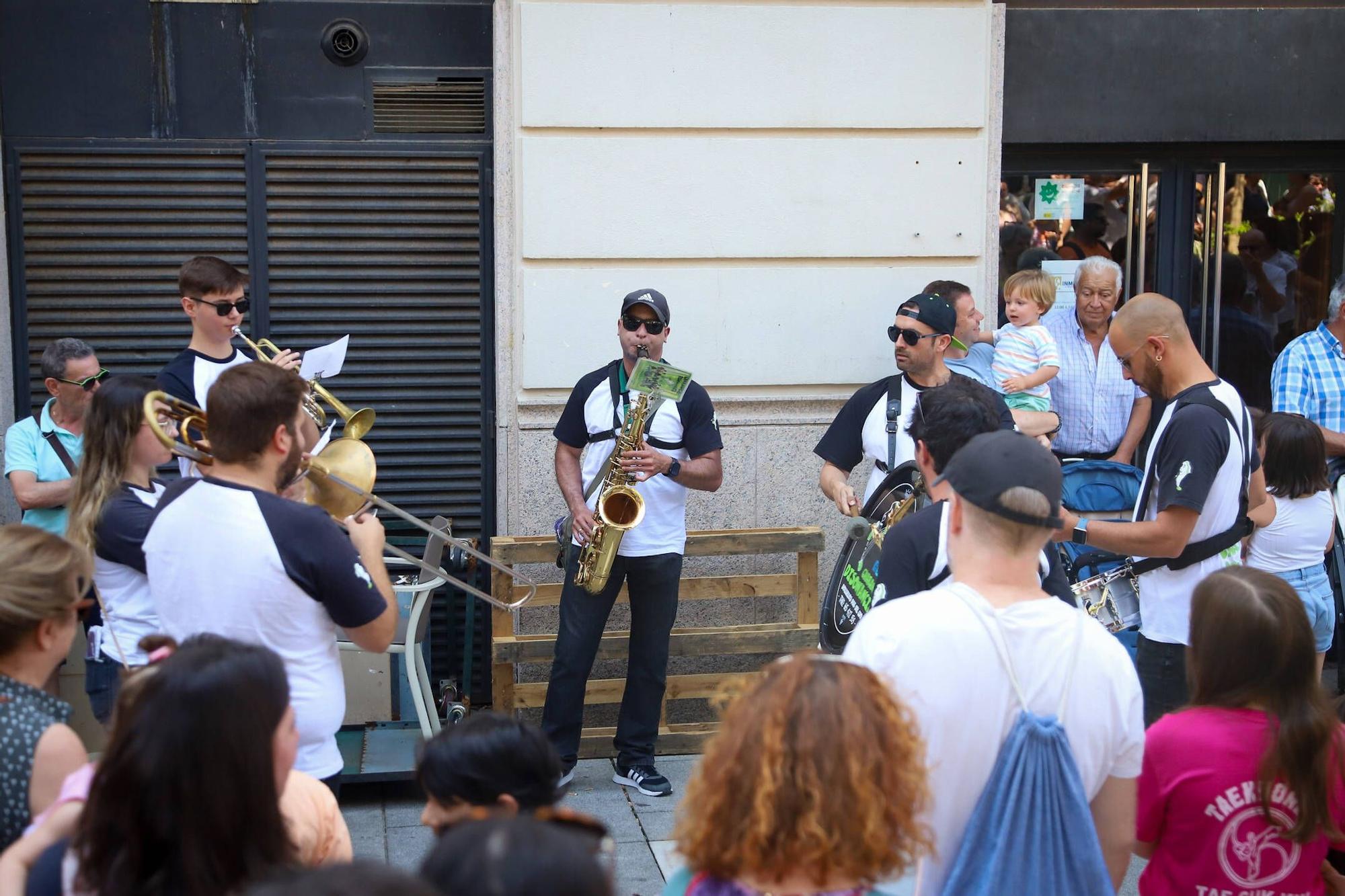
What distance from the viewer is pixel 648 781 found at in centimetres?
547

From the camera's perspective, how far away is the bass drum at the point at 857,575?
4574mm

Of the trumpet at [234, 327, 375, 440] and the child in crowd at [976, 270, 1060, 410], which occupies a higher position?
the child in crowd at [976, 270, 1060, 410]

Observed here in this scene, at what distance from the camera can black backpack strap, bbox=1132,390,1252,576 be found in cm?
410

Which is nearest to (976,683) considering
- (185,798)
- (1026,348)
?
(185,798)

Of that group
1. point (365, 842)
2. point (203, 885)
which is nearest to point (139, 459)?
point (365, 842)

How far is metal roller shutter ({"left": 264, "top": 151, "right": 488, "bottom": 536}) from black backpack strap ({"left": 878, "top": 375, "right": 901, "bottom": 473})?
2124 millimetres

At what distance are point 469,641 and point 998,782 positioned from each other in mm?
3876

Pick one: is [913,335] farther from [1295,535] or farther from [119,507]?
[119,507]

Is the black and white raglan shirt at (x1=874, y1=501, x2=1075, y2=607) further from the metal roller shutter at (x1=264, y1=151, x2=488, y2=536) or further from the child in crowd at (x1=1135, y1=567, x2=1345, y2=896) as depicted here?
the metal roller shutter at (x1=264, y1=151, x2=488, y2=536)

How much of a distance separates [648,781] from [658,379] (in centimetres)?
166

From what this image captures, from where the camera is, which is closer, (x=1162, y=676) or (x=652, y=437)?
(x=1162, y=676)

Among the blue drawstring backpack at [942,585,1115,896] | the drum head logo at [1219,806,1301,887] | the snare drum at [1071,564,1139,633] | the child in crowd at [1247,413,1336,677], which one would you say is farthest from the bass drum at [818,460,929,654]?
the blue drawstring backpack at [942,585,1115,896]

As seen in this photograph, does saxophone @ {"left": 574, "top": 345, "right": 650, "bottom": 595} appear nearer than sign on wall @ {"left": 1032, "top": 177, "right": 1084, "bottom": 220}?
Yes

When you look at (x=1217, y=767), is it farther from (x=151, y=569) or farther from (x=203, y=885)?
(x=151, y=569)
